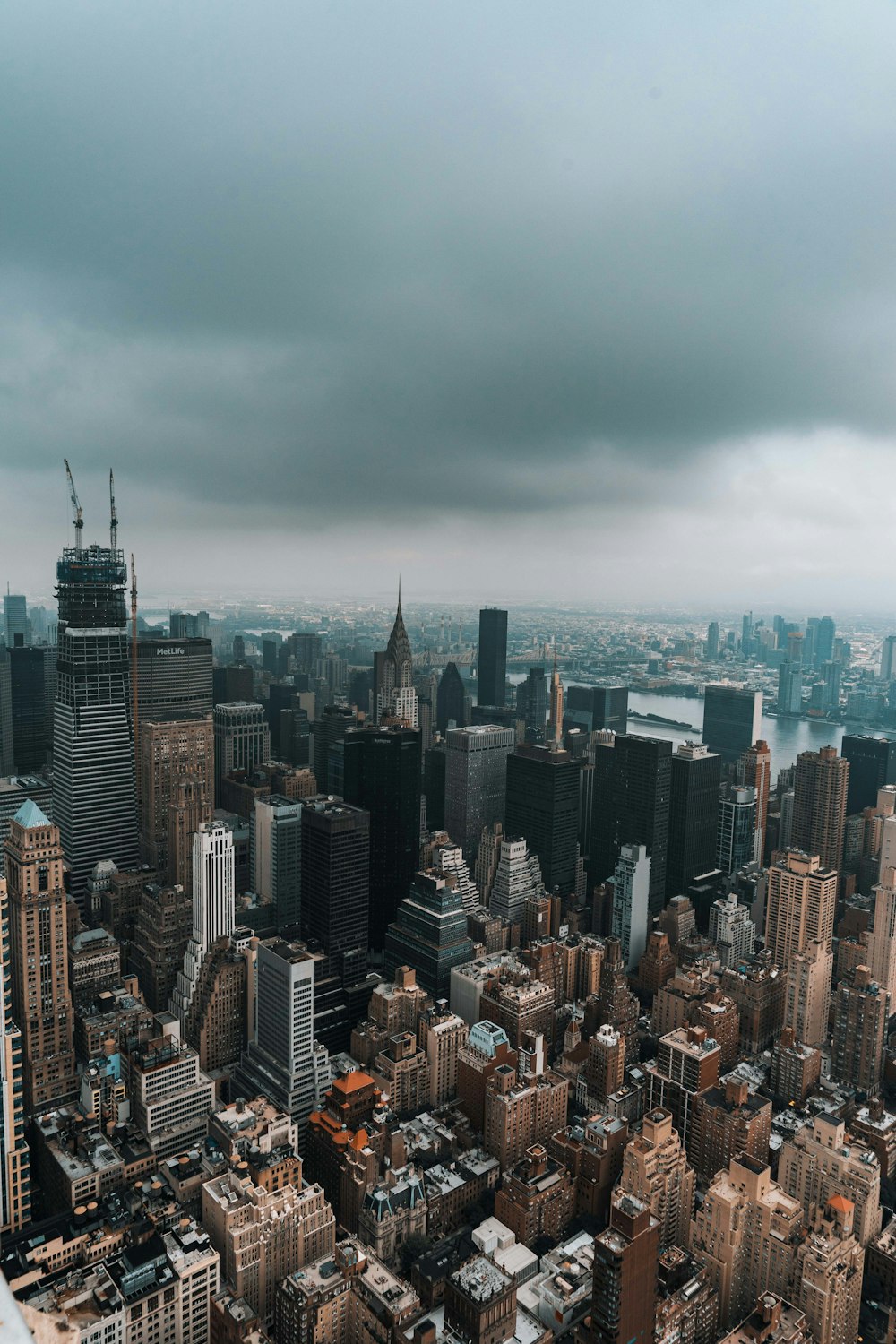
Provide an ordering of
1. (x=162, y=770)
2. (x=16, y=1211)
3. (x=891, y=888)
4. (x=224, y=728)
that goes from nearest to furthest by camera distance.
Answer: (x=16, y=1211) → (x=891, y=888) → (x=162, y=770) → (x=224, y=728)

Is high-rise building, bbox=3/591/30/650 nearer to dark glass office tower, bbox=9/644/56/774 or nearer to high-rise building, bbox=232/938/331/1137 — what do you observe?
dark glass office tower, bbox=9/644/56/774

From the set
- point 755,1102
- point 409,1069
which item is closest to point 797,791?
point 755,1102

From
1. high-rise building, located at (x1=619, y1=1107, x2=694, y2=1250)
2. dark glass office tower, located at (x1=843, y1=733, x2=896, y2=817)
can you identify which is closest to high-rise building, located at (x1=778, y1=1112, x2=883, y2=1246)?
high-rise building, located at (x1=619, y1=1107, x2=694, y2=1250)

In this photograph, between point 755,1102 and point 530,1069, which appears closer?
point 755,1102

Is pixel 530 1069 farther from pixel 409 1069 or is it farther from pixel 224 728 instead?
pixel 224 728

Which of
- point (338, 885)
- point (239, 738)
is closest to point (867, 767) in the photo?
point (338, 885)

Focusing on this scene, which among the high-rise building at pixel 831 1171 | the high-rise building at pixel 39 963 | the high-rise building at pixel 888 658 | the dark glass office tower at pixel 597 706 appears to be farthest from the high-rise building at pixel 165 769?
the high-rise building at pixel 888 658
